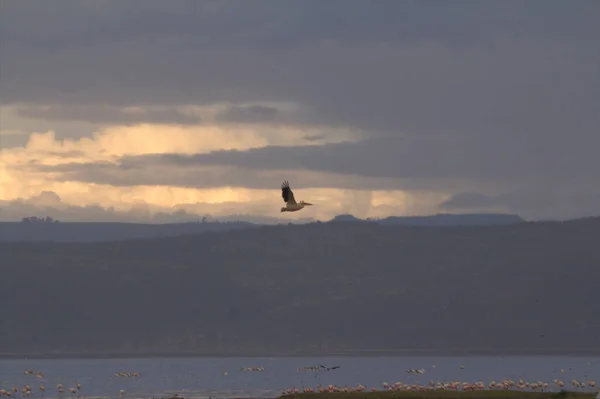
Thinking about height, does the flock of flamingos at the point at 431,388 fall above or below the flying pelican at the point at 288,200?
below

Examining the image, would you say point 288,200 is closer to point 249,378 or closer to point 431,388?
point 431,388

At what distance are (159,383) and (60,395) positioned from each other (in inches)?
777

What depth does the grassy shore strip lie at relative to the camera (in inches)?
3300

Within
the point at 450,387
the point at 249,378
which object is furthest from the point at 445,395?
the point at 249,378

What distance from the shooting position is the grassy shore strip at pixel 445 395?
83812mm

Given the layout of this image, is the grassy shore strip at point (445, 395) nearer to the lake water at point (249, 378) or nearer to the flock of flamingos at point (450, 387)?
the flock of flamingos at point (450, 387)

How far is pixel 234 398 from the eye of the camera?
310 feet

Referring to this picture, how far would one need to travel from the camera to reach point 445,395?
8519cm

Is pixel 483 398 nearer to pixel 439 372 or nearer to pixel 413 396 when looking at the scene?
pixel 413 396

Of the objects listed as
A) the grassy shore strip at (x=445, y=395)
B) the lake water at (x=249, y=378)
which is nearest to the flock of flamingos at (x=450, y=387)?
the lake water at (x=249, y=378)

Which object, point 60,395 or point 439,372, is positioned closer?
point 60,395

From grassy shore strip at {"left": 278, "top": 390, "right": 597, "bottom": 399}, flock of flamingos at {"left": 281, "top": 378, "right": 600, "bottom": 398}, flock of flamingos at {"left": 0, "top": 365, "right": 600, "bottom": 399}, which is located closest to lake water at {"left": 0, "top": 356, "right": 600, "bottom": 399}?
flock of flamingos at {"left": 0, "top": 365, "right": 600, "bottom": 399}

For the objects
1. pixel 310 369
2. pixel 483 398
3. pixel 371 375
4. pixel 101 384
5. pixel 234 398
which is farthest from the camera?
pixel 310 369

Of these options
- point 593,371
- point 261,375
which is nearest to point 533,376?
point 593,371
